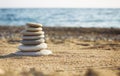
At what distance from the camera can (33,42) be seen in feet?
43.4

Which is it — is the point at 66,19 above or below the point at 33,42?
below

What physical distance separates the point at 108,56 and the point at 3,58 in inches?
123

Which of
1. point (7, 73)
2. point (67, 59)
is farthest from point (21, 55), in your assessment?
point (7, 73)

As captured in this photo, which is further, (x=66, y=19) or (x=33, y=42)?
(x=66, y=19)

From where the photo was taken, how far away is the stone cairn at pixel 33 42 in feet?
43.2

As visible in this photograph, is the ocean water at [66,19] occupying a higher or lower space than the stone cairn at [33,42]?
lower

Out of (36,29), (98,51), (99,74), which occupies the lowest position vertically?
(98,51)

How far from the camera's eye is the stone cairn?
13164 mm

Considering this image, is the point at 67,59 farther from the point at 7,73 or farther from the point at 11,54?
the point at 7,73

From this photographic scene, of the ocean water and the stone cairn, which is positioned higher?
the stone cairn

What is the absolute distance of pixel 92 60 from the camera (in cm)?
1191

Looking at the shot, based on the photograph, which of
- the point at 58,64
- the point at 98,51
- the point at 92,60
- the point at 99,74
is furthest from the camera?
the point at 98,51

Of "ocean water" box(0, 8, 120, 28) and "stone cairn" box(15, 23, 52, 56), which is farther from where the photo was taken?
"ocean water" box(0, 8, 120, 28)

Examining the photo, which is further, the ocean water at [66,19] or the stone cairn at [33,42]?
the ocean water at [66,19]
